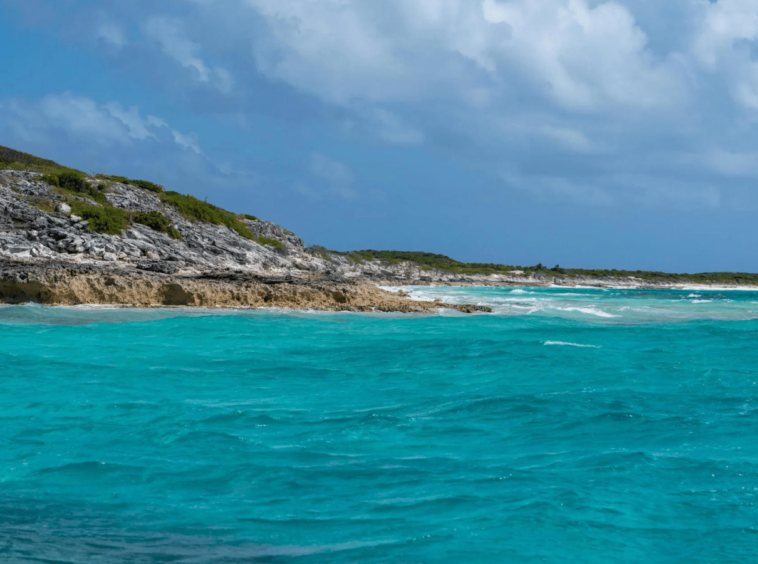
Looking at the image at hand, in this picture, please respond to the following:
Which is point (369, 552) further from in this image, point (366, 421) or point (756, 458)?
point (756, 458)

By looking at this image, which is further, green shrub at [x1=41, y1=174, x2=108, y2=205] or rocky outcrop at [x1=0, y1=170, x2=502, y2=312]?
green shrub at [x1=41, y1=174, x2=108, y2=205]

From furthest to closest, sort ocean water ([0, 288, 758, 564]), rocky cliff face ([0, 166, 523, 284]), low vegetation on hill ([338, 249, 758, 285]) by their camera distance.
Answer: low vegetation on hill ([338, 249, 758, 285]) → rocky cliff face ([0, 166, 523, 284]) → ocean water ([0, 288, 758, 564])

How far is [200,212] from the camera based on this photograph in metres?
46.5

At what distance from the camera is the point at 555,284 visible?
299 feet

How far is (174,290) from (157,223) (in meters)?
15.1

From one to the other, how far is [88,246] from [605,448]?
29.2 meters

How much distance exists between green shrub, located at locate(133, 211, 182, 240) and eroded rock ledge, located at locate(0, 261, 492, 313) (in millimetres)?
11384

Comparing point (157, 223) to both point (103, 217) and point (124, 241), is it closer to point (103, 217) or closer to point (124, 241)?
point (103, 217)

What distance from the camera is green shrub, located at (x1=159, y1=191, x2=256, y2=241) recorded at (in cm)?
4572

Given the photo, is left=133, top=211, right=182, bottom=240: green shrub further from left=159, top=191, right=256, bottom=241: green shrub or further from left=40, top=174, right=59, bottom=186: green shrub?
left=40, top=174, right=59, bottom=186: green shrub

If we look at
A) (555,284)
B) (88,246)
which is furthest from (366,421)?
(555,284)

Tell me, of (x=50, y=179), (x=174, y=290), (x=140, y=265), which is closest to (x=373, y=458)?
(x=174, y=290)

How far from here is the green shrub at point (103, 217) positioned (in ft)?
112

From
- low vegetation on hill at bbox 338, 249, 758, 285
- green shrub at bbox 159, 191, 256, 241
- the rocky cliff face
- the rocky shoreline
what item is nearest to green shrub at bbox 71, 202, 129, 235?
the rocky shoreline
